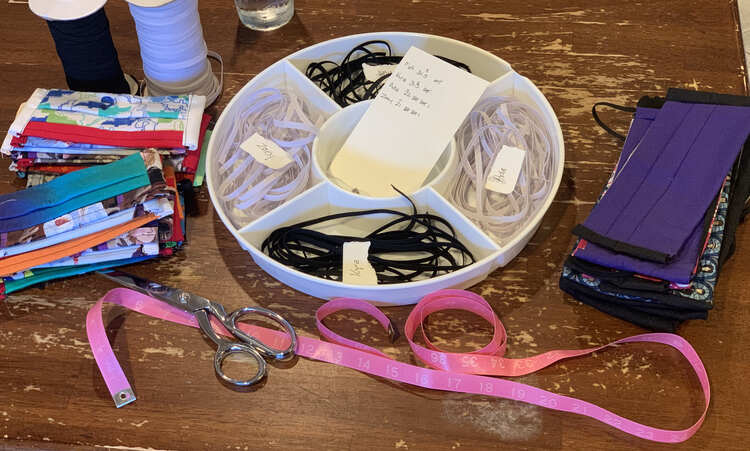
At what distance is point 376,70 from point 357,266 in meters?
0.45

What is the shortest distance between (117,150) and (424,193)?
53cm

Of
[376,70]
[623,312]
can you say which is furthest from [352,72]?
[623,312]

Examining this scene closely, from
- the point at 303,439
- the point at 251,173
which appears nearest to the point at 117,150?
the point at 251,173

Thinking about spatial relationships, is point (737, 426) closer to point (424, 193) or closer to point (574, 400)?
point (574, 400)

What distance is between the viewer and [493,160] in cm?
129

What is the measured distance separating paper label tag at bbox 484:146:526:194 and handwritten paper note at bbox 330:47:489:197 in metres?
0.09

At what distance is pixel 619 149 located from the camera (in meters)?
1.37

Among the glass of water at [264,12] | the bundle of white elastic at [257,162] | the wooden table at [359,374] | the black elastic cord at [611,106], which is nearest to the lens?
the wooden table at [359,374]

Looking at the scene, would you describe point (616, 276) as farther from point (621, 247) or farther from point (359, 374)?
point (359, 374)

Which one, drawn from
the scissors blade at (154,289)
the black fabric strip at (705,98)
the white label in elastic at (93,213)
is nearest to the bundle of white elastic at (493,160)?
the black fabric strip at (705,98)

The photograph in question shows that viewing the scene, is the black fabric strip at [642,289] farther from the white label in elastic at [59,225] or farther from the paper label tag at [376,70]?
the white label in elastic at [59,225]

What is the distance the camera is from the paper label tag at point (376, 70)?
4.75 feet

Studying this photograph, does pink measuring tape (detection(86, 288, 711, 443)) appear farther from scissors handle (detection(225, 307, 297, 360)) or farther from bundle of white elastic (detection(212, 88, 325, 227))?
bundle of white elastic (detection(212, 88, 325, 227))

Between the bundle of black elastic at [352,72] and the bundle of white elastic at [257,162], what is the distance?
7cm
